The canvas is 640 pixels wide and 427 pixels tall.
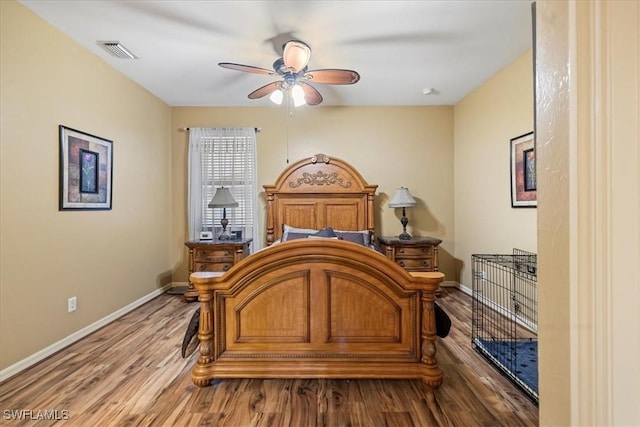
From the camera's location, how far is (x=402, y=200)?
4.06 meters

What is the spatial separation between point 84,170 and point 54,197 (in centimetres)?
42

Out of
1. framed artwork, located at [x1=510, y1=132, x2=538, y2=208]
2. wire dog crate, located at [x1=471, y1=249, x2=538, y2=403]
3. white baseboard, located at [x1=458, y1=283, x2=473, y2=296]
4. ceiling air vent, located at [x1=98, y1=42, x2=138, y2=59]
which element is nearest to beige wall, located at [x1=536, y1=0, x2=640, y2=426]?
wire dog crate, located at [x1=471, y1=249, x2=538, y2=403]

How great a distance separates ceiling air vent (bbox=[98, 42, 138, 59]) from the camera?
2.76 meters

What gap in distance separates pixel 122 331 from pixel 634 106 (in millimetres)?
3696

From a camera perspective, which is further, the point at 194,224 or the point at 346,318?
the point at 194,224

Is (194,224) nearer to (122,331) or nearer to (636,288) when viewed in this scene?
(122,331)

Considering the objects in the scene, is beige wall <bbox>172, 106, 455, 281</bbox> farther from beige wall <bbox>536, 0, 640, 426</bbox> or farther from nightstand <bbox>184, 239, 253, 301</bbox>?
beige wall <bbox>536, 0, 640, 426</bbox>

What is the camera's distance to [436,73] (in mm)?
3377

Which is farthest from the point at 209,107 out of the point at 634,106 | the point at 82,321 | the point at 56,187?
the point at 634,106

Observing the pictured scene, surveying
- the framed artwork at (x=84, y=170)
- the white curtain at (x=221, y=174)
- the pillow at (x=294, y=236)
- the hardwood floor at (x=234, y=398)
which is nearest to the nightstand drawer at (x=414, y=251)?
the pillow at (x=294, y=236)

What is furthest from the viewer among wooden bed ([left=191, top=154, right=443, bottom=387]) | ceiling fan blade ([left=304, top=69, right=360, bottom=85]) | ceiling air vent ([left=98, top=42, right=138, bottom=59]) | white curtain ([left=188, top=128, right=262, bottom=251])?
white curtain ([left=188, top=128, right=262, bottom=251])

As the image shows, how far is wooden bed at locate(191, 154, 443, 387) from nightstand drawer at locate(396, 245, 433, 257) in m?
2.05

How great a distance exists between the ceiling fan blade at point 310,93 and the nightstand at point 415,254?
2.05 meters

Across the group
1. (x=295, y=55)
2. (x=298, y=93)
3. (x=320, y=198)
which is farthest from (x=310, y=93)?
(x=320, y=198)
